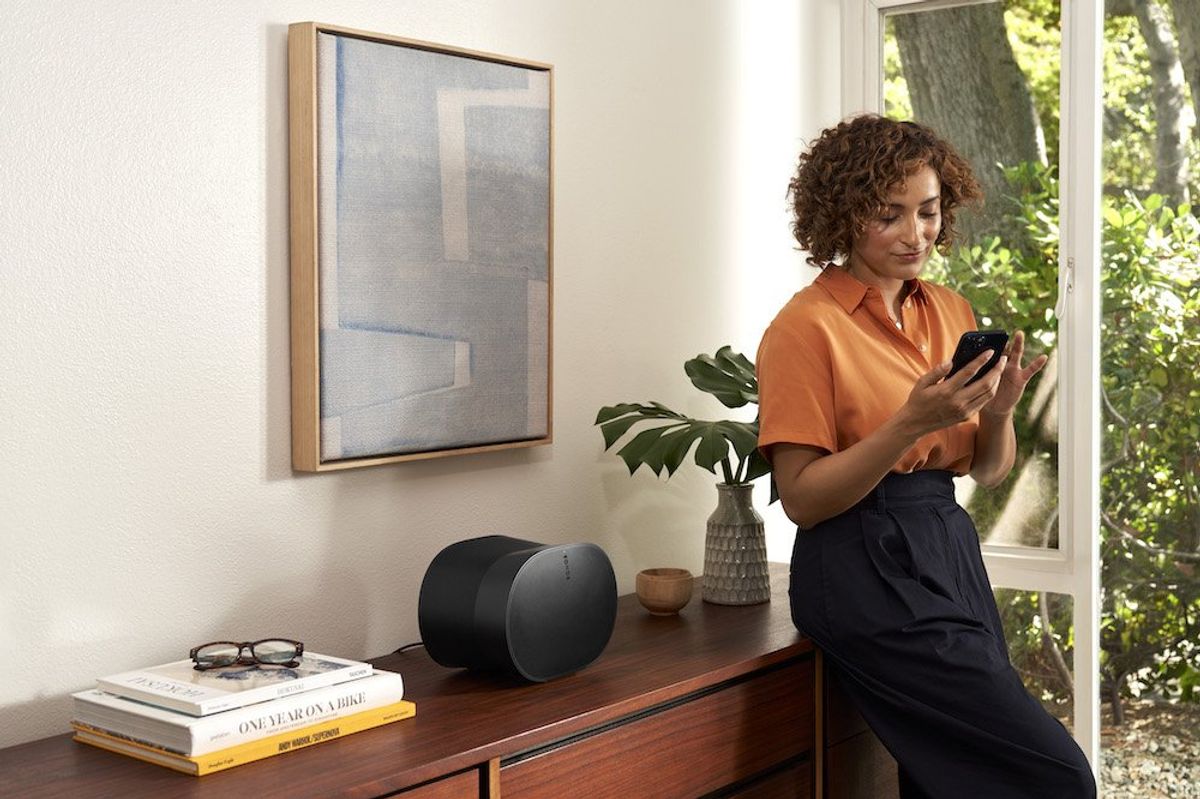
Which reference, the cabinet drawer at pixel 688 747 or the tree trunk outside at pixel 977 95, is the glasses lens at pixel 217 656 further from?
the tree trunk outside at pixel 977 95

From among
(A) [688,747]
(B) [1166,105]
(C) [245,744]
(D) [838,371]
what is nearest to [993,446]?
(D) [838,371]

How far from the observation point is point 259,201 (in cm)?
200

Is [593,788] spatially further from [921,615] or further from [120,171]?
[120,171]

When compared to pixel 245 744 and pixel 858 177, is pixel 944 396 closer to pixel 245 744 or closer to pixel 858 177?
pixel 858 177

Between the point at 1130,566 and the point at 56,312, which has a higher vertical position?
the point at 56,312

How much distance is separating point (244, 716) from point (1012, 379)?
1275mm

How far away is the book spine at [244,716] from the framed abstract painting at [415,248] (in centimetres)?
41

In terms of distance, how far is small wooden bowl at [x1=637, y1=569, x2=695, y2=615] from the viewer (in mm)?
2420

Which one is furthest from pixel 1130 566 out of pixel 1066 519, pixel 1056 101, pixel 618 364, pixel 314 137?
pixel 314 137

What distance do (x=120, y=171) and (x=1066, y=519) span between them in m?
2.16

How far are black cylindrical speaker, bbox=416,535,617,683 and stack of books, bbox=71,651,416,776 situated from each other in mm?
150

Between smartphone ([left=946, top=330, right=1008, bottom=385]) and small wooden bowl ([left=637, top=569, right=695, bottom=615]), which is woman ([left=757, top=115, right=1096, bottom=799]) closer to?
smartphone ([left=946, top=330, right=1008, bottom=385])

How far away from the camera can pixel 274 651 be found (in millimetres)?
1838

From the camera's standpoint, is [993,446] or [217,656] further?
[993,446]
